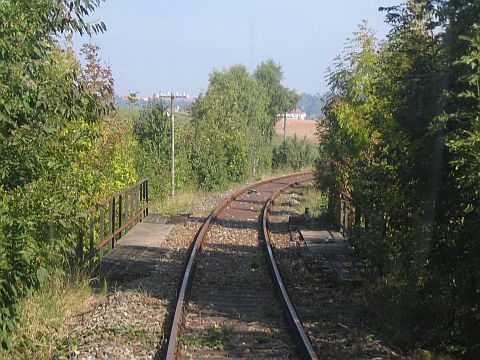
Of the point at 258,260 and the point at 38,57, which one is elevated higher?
the point at 38,57

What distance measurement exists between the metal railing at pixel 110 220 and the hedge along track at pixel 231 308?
176 centimetres

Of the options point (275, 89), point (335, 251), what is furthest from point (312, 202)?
point (275, 89)

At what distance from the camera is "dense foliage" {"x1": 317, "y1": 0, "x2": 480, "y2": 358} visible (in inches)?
281

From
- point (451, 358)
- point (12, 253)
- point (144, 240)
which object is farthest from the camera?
point (144, 240)

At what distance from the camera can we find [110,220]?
→ 14.0 meters

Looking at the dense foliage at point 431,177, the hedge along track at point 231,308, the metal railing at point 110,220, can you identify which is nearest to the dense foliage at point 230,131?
the metal railing at point 110,220

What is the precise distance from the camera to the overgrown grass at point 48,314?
7.80 m

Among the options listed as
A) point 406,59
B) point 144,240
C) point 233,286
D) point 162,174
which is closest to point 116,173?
point 144,240

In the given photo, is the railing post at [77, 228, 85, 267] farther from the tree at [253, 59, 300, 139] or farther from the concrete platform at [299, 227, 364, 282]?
the tree at [253, 59, 300, 139]

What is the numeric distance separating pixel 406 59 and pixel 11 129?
4977mm

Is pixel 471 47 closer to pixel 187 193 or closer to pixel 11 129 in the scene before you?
pixel 11 129

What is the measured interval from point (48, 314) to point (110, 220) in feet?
16.9

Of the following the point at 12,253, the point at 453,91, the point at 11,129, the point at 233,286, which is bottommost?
the point at 233,286

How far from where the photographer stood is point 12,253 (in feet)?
22.3
